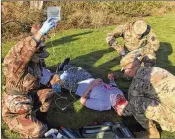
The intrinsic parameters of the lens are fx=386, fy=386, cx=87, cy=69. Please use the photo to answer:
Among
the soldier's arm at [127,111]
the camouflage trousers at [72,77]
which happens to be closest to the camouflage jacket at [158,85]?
the soldier's arm at [127,111]

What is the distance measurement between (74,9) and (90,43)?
10.0 ft

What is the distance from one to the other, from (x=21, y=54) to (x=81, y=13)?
942 centimetres

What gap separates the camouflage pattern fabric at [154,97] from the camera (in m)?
6.25

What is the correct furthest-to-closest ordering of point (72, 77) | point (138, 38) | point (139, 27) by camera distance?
point (138, 38) → point (139, 27) → point (72, 77)

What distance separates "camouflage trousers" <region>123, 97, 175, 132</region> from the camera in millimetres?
6344

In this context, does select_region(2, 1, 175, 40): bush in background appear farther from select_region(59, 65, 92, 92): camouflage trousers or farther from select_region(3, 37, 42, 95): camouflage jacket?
select_region(3, 37, 42, 95): camouflage jacket

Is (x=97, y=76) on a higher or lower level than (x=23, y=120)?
lower

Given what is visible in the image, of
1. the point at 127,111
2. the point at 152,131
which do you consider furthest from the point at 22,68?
the point at 152,131

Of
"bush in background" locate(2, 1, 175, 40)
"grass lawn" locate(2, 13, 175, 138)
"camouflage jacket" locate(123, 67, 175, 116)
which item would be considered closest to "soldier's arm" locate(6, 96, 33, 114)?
"grass lawn" locate(2, 13, 175, 138)

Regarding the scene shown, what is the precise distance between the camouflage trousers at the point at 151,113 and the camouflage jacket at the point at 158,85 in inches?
2.5

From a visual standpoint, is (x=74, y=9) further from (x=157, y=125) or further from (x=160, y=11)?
(x=157, y=125)

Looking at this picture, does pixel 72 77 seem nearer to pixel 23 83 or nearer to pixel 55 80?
pixel 55 80

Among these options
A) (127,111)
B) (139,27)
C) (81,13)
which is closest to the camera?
(127,111)

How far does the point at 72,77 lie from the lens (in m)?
8.17
